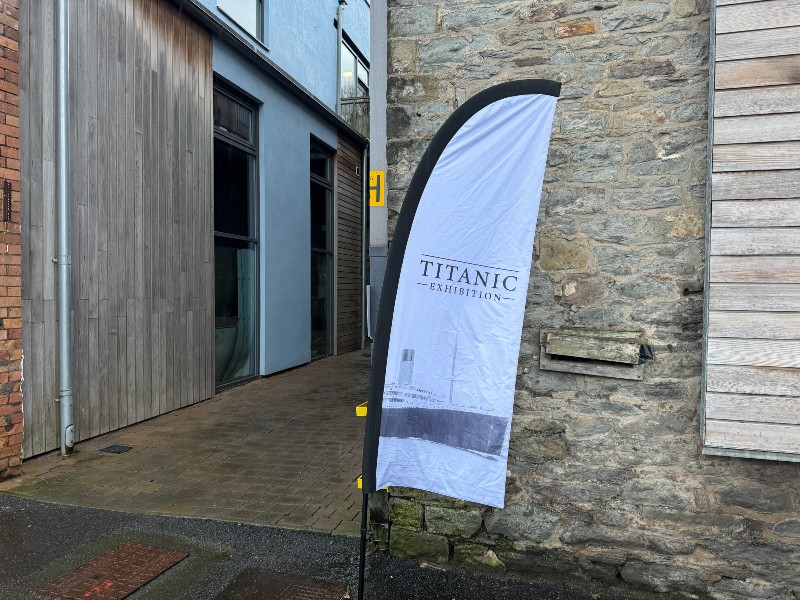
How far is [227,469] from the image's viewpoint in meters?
4.86

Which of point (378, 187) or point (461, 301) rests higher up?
point (378, 187)

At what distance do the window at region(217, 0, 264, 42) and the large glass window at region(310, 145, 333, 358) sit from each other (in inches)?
106

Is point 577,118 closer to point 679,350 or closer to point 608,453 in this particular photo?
point 679,350

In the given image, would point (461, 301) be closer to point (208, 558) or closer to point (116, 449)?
point (208, 558)

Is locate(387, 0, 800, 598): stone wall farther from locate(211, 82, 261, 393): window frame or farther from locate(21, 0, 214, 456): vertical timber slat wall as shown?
locate(211, 82, 261, 393): window frame

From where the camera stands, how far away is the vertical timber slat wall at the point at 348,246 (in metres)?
12.5

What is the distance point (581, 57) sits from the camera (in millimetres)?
3043

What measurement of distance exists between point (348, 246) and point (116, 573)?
10.4 metres

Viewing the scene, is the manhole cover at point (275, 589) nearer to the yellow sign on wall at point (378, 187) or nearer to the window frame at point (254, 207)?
the yellow sign on wall at point (378, 187)

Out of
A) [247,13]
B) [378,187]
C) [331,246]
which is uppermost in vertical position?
[247,13]

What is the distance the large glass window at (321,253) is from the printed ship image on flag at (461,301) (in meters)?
8.85

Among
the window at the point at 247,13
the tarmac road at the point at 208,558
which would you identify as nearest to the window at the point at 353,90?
the window at the point at 247,13

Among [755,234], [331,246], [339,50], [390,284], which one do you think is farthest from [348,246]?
[755,234]

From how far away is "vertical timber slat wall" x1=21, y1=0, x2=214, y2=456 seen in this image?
4.80m
